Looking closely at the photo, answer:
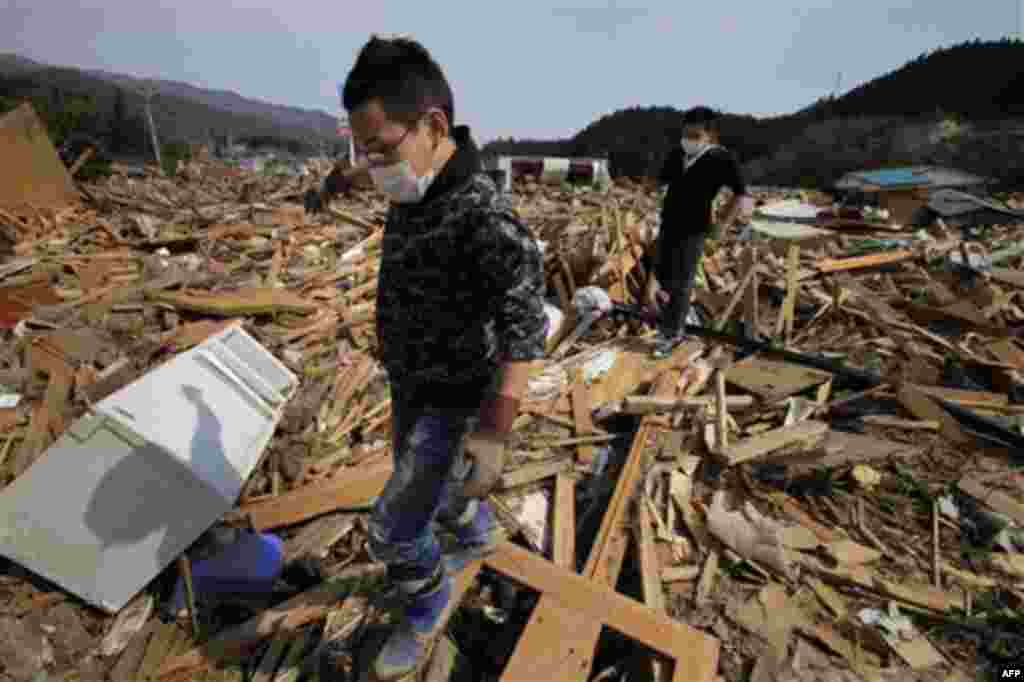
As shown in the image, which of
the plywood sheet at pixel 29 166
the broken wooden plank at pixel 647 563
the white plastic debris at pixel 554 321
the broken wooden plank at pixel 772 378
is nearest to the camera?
the broken wooden plank at pixel 647 563

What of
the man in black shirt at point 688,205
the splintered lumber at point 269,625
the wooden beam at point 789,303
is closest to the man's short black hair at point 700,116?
the man in black shirt at point 688,205

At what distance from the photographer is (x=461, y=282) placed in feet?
5.17

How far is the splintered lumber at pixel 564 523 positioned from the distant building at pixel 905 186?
13.2 metres

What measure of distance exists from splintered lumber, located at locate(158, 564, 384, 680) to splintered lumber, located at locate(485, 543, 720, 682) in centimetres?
81

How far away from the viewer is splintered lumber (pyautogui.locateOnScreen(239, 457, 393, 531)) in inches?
114

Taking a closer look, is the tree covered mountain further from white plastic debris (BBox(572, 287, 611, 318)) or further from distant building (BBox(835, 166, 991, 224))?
distant building (BBox(835, 166, 991, 224))

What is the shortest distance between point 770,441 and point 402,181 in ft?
10.3

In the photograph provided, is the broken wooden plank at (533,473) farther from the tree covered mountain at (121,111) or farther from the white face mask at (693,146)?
the tree covered mountain at (121,111)

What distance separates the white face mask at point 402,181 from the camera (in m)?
1.49

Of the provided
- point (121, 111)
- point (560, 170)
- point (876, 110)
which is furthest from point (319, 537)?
point (876, 110)

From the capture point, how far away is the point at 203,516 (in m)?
2.55

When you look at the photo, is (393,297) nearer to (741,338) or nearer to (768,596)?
(768,596)

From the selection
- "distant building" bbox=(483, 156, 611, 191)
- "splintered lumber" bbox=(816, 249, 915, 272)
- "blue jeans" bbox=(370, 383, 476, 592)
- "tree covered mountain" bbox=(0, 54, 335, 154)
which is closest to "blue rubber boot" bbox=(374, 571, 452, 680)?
"blue jeans" bbox=(370, 383, 476, 592)

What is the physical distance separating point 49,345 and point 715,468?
5.39 meters
